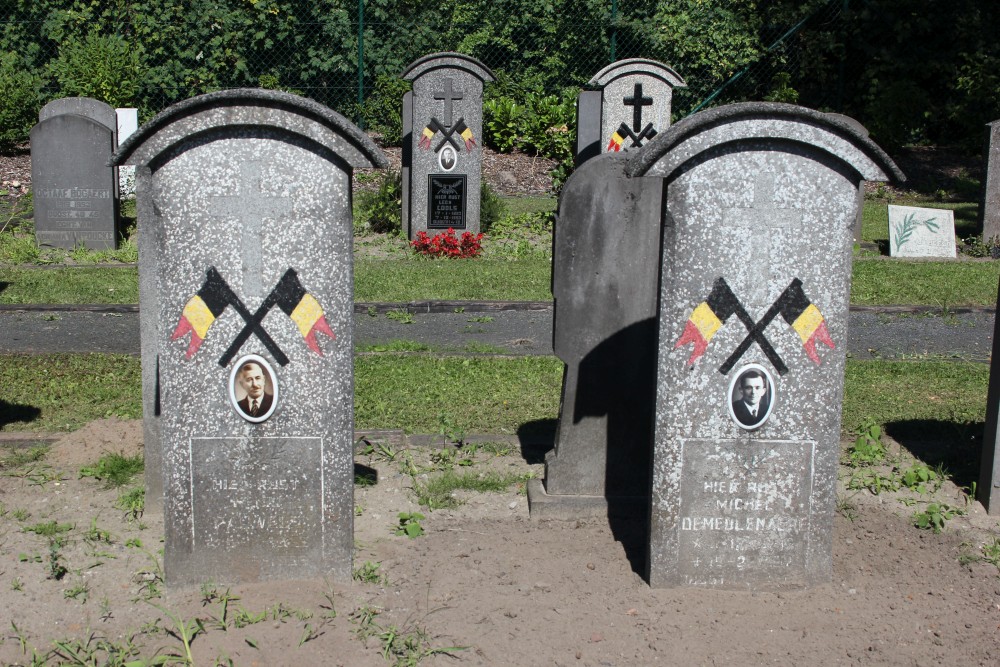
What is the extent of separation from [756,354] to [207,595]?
2.38 metres

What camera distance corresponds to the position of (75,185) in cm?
1266

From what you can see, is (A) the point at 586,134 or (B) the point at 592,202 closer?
(B) the point at 592,202

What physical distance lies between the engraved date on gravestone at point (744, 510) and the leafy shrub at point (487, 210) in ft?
31.1

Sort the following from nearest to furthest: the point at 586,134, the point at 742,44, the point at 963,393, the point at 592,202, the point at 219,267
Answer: the point at 219,267 < the point at 592,202 < the point at 963,393 < the point at 586,134 < the point at 742,44

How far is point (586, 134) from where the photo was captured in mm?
13516

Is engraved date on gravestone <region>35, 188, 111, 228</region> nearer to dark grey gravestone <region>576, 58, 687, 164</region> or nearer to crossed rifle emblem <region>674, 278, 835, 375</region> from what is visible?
dark grey gravestone <region>576, 58, 687, 164</region>

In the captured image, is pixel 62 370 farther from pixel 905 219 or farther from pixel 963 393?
pixel 905 219

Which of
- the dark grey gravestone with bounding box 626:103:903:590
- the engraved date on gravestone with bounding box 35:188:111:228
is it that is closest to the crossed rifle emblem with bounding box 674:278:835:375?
the dark grey gravestone with bounding box 626:103:903:590

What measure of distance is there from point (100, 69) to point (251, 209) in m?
16.0

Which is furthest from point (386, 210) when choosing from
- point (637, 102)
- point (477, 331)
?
point (477, 331)

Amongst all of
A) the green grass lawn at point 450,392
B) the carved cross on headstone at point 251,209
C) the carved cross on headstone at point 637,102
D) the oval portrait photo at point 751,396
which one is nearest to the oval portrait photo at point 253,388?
the carved cross on headstone at point 251,209

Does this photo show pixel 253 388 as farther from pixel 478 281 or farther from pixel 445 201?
pixel 445 201

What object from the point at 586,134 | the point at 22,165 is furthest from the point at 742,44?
the point at 22,165

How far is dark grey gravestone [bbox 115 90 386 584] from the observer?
4.25 metres
